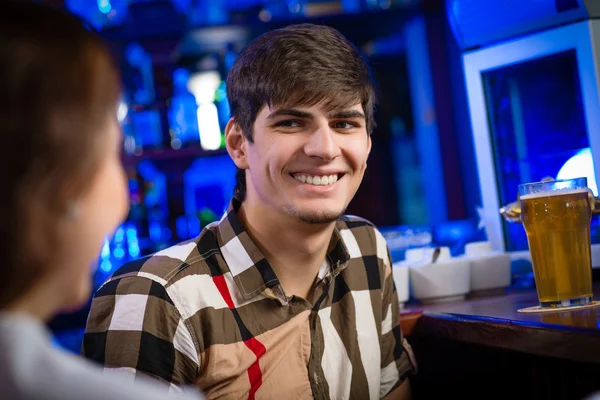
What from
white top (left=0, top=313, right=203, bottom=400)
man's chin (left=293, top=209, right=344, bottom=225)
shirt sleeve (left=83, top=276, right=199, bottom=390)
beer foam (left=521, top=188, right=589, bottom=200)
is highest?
man's chin (left=293, top=209, right=344, bottom=225)

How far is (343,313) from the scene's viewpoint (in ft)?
5.03

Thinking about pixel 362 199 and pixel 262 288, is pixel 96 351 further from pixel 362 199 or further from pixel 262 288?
pixel 362 199

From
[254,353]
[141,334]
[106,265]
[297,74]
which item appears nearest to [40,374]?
[141,334]

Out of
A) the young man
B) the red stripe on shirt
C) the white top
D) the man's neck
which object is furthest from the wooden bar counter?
the white top

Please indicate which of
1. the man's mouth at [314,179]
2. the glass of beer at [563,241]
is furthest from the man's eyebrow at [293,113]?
the glass of beer at [563,241]

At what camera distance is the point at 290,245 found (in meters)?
1.51

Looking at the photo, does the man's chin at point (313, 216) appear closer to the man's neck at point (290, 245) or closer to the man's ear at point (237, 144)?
the man's neck at point (290, 245)

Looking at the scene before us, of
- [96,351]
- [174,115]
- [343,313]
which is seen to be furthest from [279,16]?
[96,351]

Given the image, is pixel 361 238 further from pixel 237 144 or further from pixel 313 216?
pixel 237 144

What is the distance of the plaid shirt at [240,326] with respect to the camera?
126 cm

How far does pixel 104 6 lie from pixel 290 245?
2.48 meters

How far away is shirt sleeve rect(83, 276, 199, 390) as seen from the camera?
1.23 metres

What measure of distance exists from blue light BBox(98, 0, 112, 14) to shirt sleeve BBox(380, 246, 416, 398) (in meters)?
2.47

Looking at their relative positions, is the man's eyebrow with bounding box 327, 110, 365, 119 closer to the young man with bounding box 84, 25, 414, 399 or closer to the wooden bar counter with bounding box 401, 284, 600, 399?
the young man with bounding box 84, 25, 414, 399
